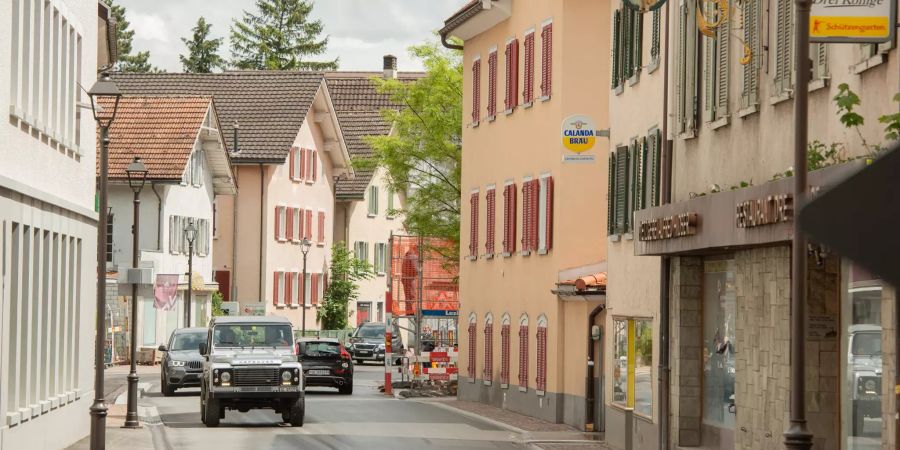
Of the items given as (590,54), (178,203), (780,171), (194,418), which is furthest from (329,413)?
(178,203)

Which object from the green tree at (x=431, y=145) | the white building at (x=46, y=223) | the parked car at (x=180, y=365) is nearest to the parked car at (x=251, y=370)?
the white building at (x=46, y=223)

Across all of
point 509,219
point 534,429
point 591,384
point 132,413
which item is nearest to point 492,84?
point 509,219

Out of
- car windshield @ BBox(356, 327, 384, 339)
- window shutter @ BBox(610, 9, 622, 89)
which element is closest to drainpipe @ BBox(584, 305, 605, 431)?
window shutter @ BBox(610, 9, 622, 89)

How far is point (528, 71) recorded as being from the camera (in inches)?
1476

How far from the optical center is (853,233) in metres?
2.00

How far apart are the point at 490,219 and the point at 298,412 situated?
38.5ft

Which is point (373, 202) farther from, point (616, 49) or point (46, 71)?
point (46, 71)

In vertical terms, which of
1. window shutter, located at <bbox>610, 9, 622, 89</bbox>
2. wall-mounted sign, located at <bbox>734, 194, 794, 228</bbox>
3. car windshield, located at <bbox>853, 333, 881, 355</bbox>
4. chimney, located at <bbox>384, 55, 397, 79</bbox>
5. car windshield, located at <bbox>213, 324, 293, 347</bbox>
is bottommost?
car windshield, located at <bbox>213, 324, 293, 347</bbox>

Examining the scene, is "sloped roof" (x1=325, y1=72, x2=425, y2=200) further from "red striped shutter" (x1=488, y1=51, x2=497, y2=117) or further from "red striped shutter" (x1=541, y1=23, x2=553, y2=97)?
"red striped shutter" (x1=541, y1=23, x2=553, y2=97)

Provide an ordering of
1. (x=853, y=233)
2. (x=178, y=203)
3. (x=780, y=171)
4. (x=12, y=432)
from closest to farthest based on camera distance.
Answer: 1. (x=853, y=233)
2. (x=780, y=171)
3. (x=12, y=432)
4. (x=178, y=203)

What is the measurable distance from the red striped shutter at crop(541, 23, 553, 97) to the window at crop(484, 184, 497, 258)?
570 cm

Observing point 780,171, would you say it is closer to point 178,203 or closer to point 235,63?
point 178,203

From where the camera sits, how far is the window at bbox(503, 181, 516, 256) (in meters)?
38.6

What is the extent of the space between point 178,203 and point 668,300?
4555cm
